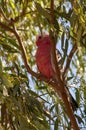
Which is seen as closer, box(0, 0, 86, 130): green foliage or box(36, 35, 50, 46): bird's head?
Result: box(0, 0, 86, 130): green foliage

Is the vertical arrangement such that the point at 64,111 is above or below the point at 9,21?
below

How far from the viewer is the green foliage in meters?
1.11

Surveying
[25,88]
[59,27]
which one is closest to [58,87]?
[25,88]

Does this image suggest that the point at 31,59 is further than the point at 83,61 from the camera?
Yes

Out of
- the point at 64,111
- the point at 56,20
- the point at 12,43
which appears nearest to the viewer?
the point at 56,20

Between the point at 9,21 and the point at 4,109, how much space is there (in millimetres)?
308

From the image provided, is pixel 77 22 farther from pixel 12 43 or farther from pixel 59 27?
pixel 12 43

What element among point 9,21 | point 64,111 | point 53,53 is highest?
point 9,21

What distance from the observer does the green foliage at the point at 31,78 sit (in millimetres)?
1112

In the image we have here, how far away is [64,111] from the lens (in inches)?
59.9

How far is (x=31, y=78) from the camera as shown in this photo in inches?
64.8

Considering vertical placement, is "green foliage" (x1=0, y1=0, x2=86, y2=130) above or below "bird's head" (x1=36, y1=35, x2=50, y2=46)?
below

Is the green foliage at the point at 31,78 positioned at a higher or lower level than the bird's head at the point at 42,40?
lower

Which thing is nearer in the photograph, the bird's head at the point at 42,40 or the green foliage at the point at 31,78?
the green foliage at the point at 31,78
